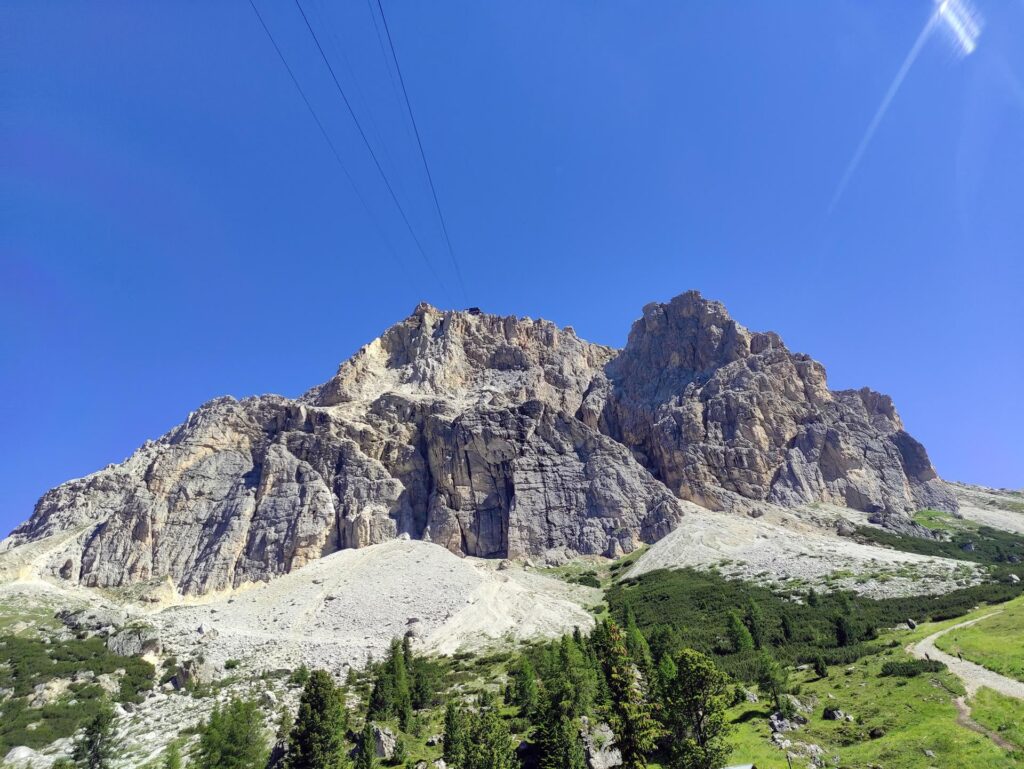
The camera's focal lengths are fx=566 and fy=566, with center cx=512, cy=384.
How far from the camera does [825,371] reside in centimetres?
16700

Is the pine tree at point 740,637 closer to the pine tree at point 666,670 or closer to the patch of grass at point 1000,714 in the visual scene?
the pine tree at point 666,670

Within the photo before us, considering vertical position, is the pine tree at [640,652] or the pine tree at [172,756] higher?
the pine tree at [640,652]

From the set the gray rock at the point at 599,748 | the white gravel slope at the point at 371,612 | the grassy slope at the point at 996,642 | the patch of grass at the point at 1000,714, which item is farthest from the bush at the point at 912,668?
the white gravel slope at the point at 371,612

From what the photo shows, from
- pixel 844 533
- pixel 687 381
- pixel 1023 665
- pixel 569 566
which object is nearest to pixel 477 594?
pixel 569 566

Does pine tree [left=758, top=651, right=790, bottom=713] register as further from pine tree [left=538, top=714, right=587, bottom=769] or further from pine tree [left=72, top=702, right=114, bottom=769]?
pine tree [left=72, top=702, right=114, bottom=769]

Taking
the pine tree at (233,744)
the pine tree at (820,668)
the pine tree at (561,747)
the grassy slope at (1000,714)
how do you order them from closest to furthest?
the grassy slope at (1000,714) < the pine tree at (561,747) < the pine tree at (233,744) < the pine tree at (820,668)

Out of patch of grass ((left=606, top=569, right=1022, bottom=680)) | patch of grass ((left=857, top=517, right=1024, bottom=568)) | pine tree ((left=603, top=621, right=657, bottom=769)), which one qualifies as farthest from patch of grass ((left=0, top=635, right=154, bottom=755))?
patch of grass ((left=857, top=517, right=1024, bottom=568))

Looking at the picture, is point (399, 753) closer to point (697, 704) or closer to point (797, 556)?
point (697, 704)

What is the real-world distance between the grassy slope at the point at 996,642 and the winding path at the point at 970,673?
22.5 inches

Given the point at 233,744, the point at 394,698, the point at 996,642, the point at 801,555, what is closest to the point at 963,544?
the point at 801,555

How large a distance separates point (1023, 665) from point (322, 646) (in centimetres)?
7599

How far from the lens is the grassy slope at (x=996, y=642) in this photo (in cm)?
3994

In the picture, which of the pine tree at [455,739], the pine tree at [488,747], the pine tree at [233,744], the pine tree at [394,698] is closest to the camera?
the pine tree at [488,747]

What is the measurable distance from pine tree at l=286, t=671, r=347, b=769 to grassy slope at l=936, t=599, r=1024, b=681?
46.3 m
